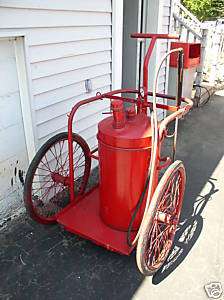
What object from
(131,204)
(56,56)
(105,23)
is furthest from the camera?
(105,23)

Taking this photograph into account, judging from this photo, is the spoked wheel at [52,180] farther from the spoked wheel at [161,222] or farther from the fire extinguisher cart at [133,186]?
the spoked wheel at [161,222]

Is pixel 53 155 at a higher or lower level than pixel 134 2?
lower

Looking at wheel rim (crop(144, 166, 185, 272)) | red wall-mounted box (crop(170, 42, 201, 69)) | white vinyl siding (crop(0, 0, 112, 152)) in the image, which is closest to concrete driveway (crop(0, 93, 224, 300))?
wheel rim (crop(144, 166, 185, 272))

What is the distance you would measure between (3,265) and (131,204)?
3.49 ft

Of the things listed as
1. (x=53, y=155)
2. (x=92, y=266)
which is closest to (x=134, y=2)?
(x=53, y=155)

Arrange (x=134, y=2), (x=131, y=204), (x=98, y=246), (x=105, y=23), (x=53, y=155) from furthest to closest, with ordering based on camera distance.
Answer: (x=134, y=2) → (x=105, y=23) → (x=53, y=155) → (x=98, y=246) → (x=131, y=204)

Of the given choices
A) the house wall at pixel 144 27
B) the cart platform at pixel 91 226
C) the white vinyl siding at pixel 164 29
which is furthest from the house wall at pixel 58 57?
the white vinyl siding at pixel 164 29

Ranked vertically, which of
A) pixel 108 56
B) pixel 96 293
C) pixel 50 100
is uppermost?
pixel 108 56

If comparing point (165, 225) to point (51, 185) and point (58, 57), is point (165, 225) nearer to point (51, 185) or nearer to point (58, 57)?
point (51, 185)

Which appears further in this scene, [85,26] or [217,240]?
[85,26]

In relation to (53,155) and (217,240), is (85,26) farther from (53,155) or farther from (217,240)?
(217,240)

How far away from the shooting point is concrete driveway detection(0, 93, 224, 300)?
2113 mm

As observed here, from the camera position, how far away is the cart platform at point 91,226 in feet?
7.38

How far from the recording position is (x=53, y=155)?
2961mm
